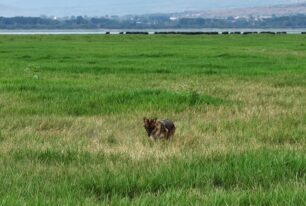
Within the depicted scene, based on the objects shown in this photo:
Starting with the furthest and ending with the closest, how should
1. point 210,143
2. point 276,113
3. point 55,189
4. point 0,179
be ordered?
point 276,113 → point 210,143 → point 0,179 → point 55,189

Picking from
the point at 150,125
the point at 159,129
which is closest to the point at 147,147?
the point at 159,129

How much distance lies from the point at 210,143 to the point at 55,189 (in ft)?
10.9

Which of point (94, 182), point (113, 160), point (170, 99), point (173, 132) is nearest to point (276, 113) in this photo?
point (170, 99)

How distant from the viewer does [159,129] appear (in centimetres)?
875

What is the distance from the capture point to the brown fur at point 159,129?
8.77m

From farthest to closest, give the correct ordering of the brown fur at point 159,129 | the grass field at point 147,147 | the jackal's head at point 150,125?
the jackal's head at point 150,125 → the brown fur at point 159,129 → the grass field at point 147,147

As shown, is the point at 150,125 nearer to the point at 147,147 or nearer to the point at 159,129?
the point at 159,129

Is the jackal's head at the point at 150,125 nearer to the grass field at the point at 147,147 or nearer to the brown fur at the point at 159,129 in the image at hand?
the brown fur at the point at 159,129

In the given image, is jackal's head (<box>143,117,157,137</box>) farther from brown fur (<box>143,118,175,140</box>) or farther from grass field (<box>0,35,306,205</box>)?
grass field (<box>0,35,306,205</box>)

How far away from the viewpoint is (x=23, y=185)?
231 inches

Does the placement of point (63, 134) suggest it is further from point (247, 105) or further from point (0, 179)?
point (247, 105)

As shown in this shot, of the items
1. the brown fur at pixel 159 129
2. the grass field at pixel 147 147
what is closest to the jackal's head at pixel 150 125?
the brown fur at pixel 159 129

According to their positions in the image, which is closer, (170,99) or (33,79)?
(170,99)

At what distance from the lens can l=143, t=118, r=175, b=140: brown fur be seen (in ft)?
28.8
